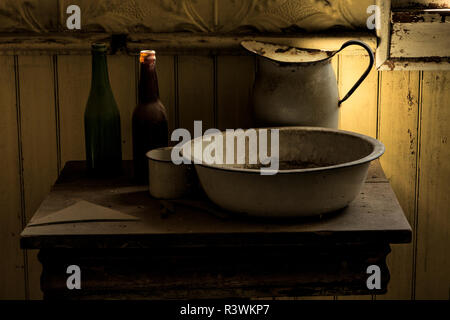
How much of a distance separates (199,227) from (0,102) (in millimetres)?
786

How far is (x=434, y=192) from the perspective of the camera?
5.68 ft

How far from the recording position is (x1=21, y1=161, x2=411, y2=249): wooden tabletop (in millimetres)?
1122

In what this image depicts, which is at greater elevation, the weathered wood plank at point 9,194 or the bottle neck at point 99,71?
the bottle neck at point 99,71

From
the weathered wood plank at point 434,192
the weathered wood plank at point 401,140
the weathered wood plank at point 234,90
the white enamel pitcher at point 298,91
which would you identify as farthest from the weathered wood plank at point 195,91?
the weathered wood plank at point 434,192

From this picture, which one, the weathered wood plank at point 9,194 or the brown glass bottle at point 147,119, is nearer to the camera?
the brown glass bottle at point 147,119

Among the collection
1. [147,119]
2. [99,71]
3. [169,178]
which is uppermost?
[99,71]

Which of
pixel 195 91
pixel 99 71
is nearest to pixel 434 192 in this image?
pixel 195 91

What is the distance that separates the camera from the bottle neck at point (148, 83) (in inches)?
54.5

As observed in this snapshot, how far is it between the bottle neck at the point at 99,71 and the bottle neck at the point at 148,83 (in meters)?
0.10

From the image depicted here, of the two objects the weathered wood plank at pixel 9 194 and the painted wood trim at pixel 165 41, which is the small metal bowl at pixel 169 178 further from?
the weathered wood plank at pixel 9 194

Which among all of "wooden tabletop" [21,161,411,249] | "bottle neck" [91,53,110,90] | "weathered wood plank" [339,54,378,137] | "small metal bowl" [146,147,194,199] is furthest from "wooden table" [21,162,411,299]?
"weathered wood plank" [339,54,378,137]

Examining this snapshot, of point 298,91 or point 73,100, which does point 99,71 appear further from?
point 298,91

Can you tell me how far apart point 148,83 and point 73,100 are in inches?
14.3
